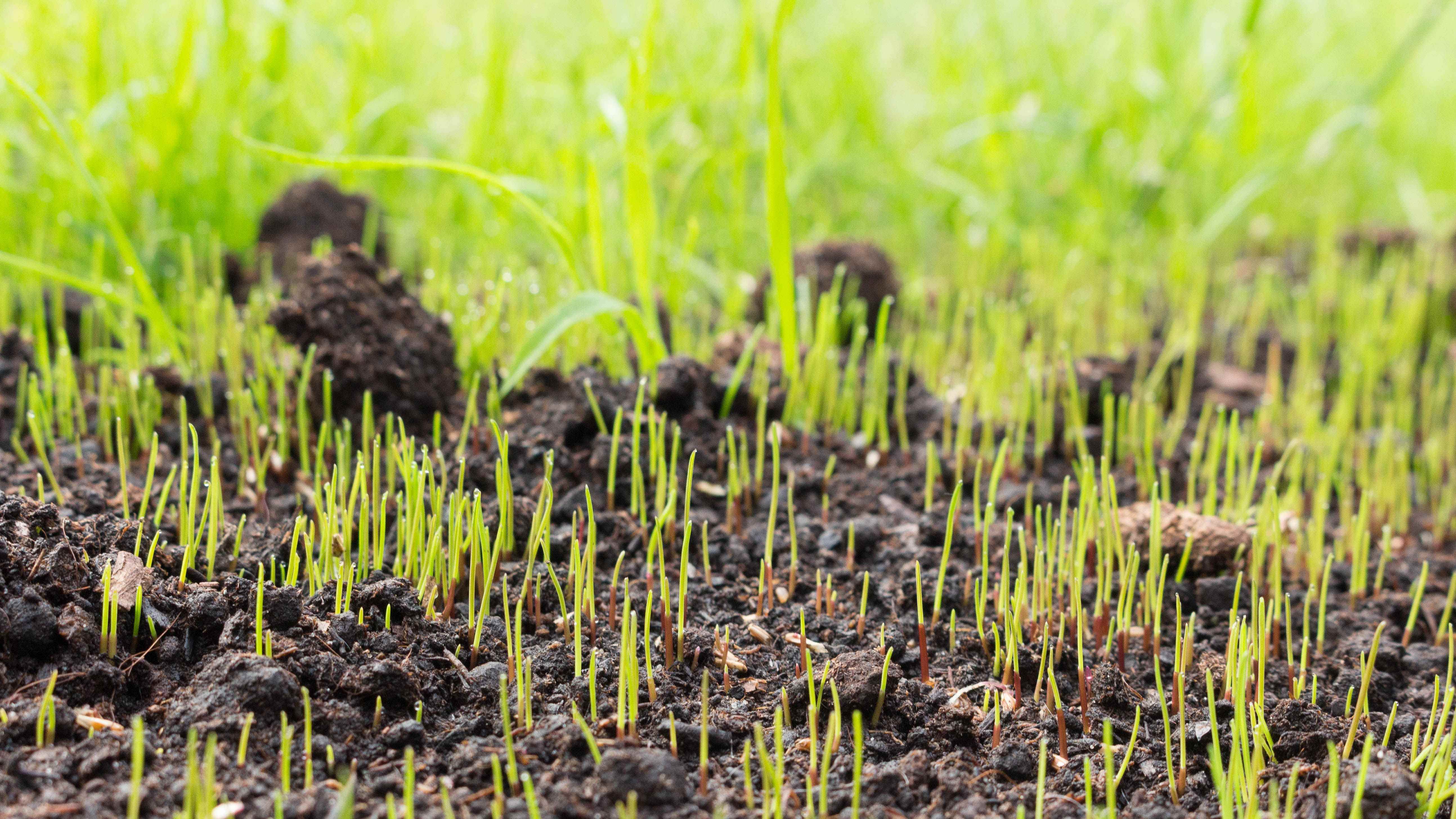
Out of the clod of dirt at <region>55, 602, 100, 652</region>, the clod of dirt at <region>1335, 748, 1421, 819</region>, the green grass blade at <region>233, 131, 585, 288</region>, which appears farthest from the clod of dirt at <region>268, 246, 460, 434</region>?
the clod of dirt at <region>1335, 748, 1421, 819</region>

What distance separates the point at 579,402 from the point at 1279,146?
3508 millimetres

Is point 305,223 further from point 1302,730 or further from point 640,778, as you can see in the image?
point 1302,730

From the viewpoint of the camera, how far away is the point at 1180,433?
277 cm

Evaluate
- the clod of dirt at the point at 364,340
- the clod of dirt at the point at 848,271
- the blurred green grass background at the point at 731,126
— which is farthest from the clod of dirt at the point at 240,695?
the clod of dirt at the point at 848,271

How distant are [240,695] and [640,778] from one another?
0.52 m

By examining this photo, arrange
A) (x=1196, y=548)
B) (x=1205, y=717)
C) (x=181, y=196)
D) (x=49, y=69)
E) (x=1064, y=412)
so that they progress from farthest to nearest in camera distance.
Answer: (x=49, y=69) → (x=181, y=196) → (x=1064, y=412) → (x=1196, y=548) → (x=1205, y=717)

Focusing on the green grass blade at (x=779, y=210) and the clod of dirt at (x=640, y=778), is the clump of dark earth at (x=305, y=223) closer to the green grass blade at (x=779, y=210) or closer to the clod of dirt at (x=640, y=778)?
the green grass blade at (x=779, y=210)

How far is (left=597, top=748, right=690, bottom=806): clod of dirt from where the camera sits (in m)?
1.37

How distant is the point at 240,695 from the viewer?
145 centimetres

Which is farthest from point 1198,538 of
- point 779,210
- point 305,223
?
point 305,223

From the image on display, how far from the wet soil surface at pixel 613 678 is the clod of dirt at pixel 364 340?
258 mm

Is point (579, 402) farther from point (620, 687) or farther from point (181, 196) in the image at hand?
point (181, 196)

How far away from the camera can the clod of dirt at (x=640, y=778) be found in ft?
4.48

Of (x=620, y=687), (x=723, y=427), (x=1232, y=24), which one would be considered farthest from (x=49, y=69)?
(x=1232, y=24)
